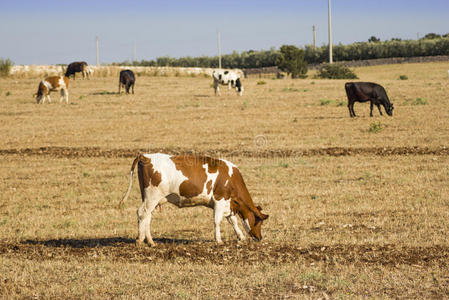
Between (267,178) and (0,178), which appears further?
(0,178)

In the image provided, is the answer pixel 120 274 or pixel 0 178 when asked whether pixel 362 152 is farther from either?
pixel 120 274

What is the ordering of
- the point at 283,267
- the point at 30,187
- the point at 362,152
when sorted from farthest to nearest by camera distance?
the point at 362,152 → the point at 30,187 → the point at 283,267

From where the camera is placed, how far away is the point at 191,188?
1109 cm

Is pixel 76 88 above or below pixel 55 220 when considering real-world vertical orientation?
above

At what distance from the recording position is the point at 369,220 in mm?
13312

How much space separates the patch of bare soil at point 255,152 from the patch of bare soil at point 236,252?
38.3 feet

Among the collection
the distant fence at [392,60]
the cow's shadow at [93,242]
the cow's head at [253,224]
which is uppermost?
the distant fence at [392,60]

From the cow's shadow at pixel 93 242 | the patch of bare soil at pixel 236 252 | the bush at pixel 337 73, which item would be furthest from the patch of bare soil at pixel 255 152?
the bush at pixel 337 73

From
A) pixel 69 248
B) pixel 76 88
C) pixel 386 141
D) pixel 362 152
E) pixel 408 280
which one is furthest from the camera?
pixel 76 88

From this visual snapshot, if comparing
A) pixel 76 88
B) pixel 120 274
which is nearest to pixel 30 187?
pixel 120 274

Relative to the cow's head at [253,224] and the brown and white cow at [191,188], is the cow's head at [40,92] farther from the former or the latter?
the cow's head at [253,224]

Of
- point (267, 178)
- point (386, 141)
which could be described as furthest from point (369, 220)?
point (386, 141)

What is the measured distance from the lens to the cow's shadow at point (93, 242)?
38.3 ft

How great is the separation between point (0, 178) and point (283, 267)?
43.4 feet
